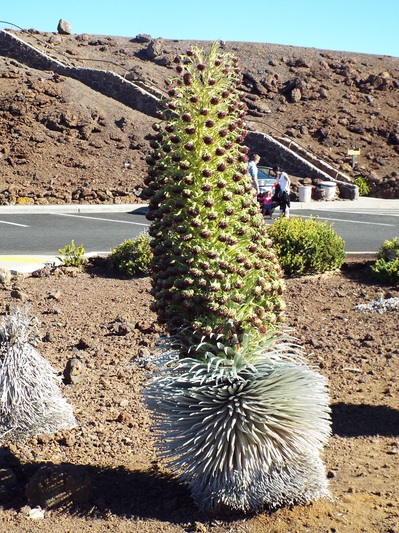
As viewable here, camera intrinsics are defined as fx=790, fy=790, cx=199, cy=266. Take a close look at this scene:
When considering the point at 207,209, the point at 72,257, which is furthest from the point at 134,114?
the point at 207,209

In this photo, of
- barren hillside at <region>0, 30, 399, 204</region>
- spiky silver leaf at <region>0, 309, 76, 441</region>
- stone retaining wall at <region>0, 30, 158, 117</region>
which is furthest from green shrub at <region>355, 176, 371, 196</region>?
spiky silver leaf at <region>0, 309, 76, 441</region>

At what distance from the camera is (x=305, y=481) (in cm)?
399

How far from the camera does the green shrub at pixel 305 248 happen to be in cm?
1022

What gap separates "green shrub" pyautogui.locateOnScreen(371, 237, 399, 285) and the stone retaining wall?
21458 millimetres

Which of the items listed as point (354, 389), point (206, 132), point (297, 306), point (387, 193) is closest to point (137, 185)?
point (387, 193)

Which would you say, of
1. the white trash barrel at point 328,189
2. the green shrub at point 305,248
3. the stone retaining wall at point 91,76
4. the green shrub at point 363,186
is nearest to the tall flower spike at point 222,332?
the green shrub at point 305,248

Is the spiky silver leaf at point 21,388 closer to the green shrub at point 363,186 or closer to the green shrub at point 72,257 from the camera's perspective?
the green shrub at point 72,257

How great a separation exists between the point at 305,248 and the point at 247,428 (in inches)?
260

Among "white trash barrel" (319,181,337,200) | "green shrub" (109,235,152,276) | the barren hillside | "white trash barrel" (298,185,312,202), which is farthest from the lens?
"white trash barrel" (319,181,337,200)

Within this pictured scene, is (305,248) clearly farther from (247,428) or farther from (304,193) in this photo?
(304,193)

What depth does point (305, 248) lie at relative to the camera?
10258 mm

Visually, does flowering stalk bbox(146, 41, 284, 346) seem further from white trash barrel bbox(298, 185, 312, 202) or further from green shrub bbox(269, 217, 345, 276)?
white trash barrel bbox(298, 185, 312, 202)

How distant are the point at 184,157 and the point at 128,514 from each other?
6.20ft

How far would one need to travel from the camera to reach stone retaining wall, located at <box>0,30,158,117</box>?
3200 cm
